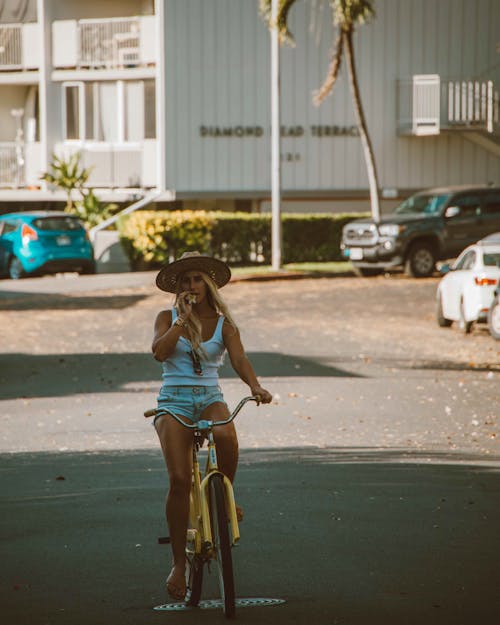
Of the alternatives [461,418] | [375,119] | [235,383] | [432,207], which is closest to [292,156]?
[375,119]

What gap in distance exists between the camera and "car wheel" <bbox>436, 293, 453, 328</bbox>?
2119 cm

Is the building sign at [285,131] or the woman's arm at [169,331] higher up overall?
the building sign at [285,131]

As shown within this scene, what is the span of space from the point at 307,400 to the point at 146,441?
2.89 metres

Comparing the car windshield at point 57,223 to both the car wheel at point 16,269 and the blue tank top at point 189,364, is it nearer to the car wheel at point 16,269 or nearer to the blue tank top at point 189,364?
the car wheel at point 16,269

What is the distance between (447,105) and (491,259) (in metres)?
20.5

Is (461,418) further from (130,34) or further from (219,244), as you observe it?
(130,34)

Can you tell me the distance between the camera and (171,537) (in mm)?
6148

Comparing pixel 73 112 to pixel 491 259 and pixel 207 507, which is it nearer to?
pixel 491 259

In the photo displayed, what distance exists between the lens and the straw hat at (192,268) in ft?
21.0

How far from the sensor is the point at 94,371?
16578 mm

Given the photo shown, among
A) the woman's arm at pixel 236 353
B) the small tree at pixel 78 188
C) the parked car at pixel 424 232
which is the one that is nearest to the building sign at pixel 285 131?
the small tree at pixel 78 188

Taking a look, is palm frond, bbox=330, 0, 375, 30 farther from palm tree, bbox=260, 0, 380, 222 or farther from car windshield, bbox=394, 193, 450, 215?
car windshield, bbox=394, 193, 450, 215

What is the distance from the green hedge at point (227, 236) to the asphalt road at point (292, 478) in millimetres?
10801

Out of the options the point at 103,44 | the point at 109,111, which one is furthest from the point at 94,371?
the point at 103,44
